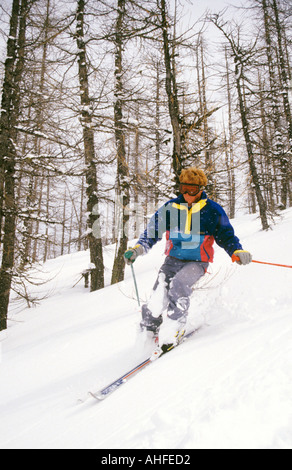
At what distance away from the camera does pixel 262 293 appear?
363cm

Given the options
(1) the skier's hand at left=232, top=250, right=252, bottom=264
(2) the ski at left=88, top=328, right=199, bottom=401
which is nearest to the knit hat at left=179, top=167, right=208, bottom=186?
(1) the skier's hand at left=232, top=250, right=252, bottom=264

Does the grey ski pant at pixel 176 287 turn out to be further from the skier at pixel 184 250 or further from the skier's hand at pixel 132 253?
the skier's hand at pixel 132 253

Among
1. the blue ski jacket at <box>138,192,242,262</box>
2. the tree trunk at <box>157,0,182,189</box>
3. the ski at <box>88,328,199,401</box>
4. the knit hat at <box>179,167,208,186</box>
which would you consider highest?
the tree trunk at <box>157,0,182,189</box>

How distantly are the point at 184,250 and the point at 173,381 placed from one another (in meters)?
1.56

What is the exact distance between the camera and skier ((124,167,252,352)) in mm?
3111

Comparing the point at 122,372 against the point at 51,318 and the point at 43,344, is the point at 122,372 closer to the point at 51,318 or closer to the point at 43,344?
the point at 43,344

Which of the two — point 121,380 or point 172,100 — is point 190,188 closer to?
point 121,380

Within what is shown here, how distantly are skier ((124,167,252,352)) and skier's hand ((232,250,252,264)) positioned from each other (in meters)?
0.07

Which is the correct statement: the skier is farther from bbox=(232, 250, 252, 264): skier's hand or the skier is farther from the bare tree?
the bare tree

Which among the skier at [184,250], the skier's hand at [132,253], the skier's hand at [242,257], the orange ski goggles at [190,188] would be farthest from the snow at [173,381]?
the orange ski goggles at [190,188]

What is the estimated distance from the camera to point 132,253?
3285 millimetres

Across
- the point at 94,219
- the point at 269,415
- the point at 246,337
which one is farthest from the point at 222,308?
the point at 94,219

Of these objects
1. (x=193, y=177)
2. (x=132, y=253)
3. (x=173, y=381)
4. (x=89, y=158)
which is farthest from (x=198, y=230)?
(x=89, y=158)

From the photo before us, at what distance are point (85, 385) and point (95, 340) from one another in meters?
1.20
